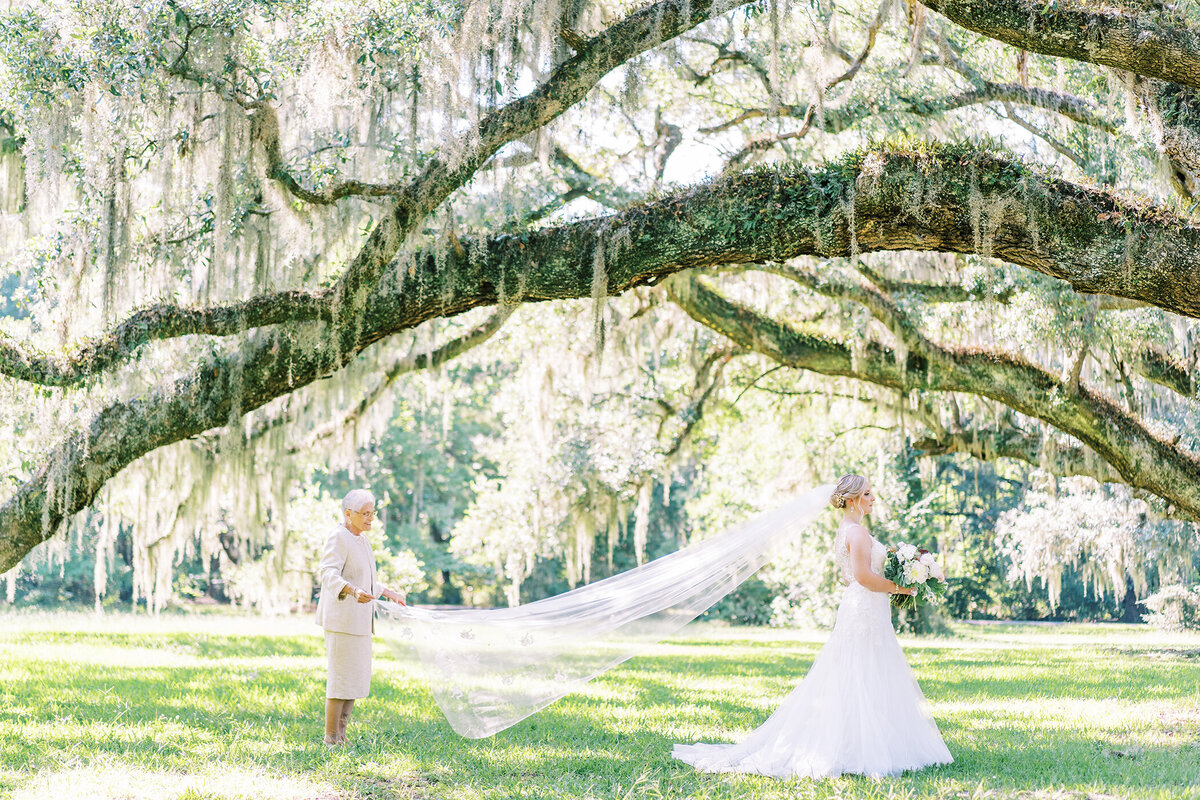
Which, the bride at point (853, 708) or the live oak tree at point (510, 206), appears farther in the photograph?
the bride at point (853, 708)

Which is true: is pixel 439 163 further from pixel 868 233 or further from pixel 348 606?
pixel 348 606

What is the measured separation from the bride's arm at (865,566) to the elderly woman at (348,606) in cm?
246

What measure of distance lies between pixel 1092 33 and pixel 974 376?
3.72 meters

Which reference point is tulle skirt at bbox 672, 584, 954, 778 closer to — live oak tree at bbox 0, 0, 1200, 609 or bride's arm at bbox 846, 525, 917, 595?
bride's arm at bbox 846, 525, 917, 595

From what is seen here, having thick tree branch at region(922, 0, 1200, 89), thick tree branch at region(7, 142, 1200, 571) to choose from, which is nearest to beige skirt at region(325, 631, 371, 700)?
thick tree branch at region(7, 142, 1200, 571)

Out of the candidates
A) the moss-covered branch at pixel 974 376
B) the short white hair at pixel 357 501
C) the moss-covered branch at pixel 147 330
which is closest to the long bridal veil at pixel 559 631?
the short white hair at pixel 357 501

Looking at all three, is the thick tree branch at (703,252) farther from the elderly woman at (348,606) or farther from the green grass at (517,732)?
the green grass at (517,732)

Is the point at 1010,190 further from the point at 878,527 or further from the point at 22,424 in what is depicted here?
the point at 878,527

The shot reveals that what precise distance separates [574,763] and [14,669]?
6448 mm

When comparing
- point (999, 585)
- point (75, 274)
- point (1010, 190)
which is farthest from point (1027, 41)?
point (999, 585)

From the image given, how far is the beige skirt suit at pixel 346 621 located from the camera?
540 cm

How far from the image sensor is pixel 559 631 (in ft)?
19.0

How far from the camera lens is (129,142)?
6.22 meters

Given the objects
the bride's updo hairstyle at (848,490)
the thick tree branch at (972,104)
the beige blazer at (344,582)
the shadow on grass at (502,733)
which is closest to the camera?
the shadow on grass at (502,733)
